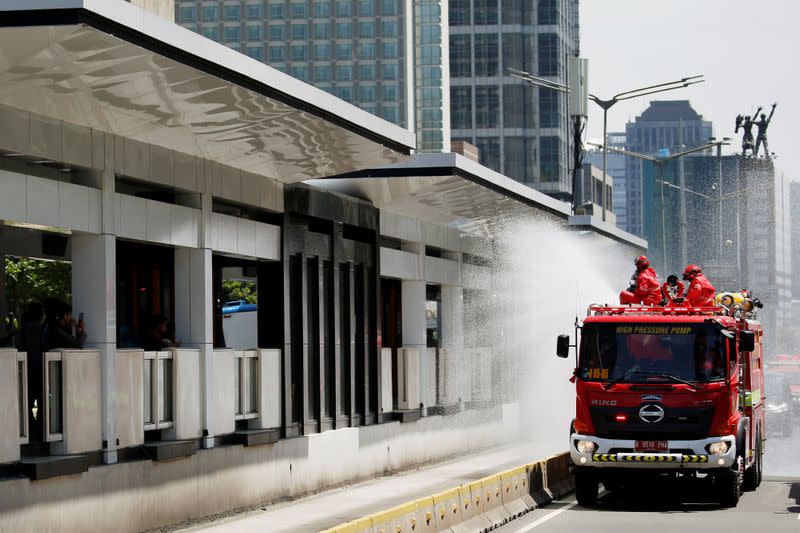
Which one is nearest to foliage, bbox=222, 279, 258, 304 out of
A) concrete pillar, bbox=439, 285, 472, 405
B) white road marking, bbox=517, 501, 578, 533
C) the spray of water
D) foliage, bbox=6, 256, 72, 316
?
foliage, bbox=6, 256, 72, 316

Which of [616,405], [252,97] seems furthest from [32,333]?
[616,405]

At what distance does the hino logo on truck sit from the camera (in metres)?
21.5

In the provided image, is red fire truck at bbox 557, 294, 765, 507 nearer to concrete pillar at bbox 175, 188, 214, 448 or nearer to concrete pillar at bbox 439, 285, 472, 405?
concrete pillar at bbox 175, 188, 214, 448

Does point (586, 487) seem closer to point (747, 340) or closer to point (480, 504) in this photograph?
point (747, 340)

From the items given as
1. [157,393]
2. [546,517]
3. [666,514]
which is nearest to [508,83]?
[666,514]

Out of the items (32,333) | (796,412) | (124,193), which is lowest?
(796,412)

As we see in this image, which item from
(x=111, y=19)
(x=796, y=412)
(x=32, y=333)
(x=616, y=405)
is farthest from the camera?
(x=796, y=412)

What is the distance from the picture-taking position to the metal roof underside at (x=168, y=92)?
45.2 ft

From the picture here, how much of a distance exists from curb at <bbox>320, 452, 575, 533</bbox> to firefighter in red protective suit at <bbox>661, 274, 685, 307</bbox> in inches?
114

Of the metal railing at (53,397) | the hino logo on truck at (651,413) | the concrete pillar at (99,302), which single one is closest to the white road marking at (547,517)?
the hino logo on truck at (651,413)

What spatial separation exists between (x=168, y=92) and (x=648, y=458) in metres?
8.49

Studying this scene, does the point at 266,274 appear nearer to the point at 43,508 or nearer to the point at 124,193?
the point at 124,193

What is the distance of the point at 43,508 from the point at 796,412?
33.9m

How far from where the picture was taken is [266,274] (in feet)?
79.6
